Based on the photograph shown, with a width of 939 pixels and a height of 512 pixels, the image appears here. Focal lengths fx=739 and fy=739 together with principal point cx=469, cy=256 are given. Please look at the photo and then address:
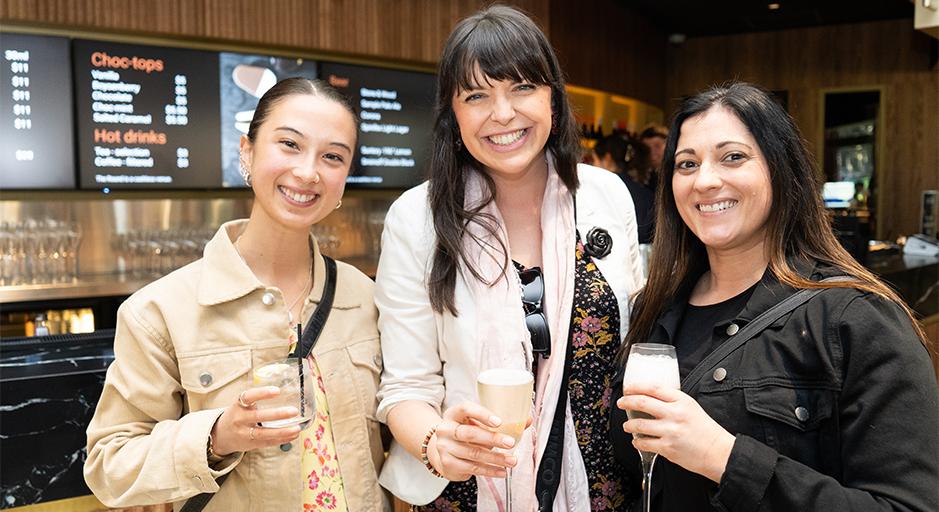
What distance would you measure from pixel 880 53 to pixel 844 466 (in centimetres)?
930

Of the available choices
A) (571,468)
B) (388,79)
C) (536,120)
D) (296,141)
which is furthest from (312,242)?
(388,79)

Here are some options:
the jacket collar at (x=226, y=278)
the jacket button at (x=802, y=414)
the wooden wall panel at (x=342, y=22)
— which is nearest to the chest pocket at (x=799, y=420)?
the jacket button at (x=802, y=414)

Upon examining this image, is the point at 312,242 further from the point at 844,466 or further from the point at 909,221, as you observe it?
the point at 909,221

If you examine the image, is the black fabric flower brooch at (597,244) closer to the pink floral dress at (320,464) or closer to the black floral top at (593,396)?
the black floral top at (593,396)

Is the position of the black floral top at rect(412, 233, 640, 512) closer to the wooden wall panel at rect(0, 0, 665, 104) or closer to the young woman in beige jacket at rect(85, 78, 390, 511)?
the young woman in beige jacket at rect(85, 78, 390, 511)

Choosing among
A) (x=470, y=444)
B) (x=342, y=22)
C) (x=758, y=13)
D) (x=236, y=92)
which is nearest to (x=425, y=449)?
(x=470, y=444)

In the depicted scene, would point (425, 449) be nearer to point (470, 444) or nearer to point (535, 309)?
point (470, 444)

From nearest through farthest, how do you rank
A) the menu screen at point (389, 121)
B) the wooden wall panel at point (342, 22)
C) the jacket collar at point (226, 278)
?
the jacket collar at point (226, 278), the wooden wall panel at point (342, 22), the menu screen at point (389, 121)

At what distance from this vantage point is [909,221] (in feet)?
29.4

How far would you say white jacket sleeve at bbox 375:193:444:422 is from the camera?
172 cm

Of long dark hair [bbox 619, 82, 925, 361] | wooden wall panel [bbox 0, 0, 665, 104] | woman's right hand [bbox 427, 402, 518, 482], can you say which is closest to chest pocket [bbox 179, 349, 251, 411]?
woman's right hand [bbox 427, 402, 518, 482]

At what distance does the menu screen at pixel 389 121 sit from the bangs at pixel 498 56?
3.98 metres

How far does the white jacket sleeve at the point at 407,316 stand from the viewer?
5.66 feet

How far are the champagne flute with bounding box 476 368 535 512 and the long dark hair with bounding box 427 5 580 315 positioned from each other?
41cm
